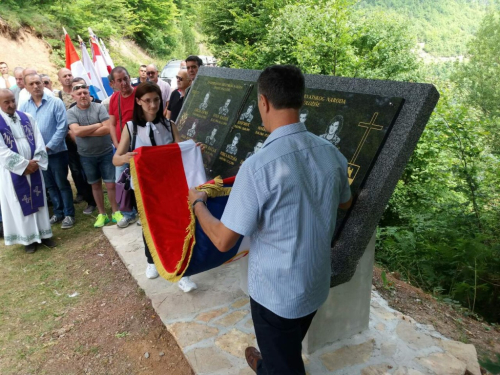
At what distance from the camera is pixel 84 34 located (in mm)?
19000

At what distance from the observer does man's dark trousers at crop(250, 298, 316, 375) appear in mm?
1723

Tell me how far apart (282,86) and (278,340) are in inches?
45.4

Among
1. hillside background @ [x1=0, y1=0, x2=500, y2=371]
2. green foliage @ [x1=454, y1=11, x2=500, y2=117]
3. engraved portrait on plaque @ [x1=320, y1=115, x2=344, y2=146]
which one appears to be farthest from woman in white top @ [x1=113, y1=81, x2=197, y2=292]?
green foliage @ [x1=454, y1=11, x2=500, y2=117]

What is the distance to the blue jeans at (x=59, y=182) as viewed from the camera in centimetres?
533

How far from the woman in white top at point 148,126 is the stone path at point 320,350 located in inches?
10.3

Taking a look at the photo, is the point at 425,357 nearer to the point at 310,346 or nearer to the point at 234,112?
the point at 310,346

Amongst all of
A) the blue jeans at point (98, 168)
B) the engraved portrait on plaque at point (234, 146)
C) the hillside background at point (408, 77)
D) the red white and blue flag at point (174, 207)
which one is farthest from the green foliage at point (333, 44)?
the red white and blue flag at point (174, 207)

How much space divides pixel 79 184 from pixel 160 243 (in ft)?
13.1

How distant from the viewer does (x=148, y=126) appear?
3.41 m

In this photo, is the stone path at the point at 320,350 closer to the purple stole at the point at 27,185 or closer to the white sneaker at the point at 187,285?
the white sneaker at the point at 187,285

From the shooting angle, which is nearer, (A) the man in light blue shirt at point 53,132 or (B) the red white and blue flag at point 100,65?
(A) the man in light blue shirt at point 53,132

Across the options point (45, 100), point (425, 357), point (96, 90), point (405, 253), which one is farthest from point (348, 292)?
point (96, 90)

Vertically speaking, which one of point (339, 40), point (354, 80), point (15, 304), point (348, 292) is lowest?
Answer: point (15, 304)

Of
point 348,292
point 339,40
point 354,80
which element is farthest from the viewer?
point 339,40
